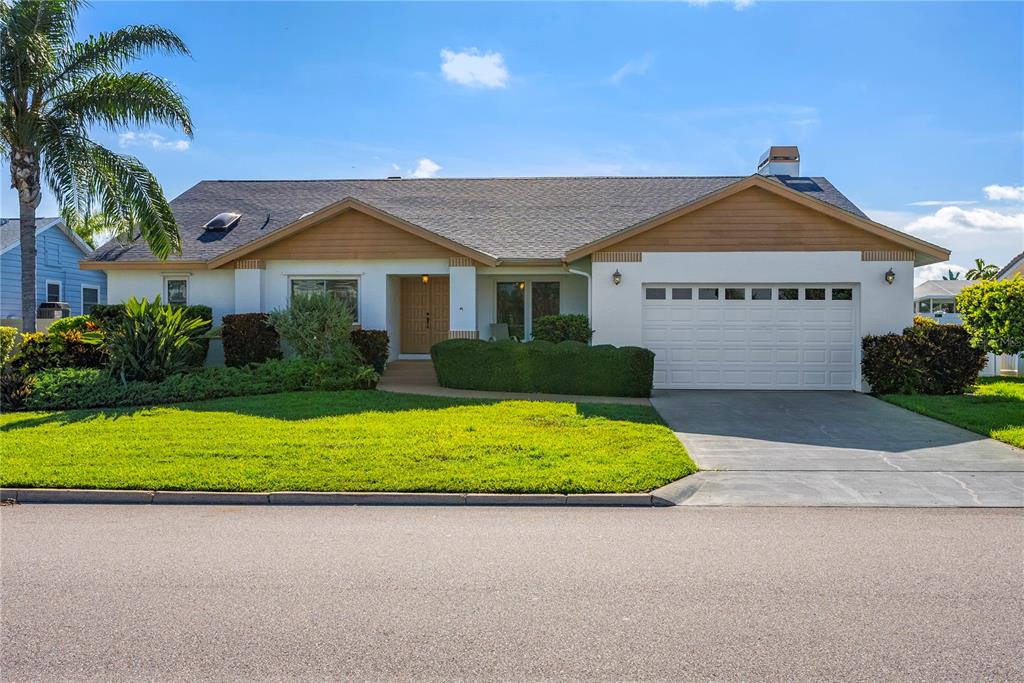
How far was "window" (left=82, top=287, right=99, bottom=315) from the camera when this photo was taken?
98.3ft

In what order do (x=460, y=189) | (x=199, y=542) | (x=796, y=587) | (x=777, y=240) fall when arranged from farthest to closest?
(x=460, y=189) → (x=777, y=240) → (x=199, y=542) → (x=796, y=587)

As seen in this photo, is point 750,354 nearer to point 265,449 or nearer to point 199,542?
point 265,449

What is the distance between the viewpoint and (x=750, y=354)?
1627cm

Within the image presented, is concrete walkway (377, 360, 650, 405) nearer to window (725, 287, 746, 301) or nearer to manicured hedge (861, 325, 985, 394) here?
window (725, 287, 746, 301)

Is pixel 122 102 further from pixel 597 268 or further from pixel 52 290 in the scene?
pixel 52 290

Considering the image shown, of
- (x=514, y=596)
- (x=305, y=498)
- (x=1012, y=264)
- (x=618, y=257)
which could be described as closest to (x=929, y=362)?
(x=618, y=257)

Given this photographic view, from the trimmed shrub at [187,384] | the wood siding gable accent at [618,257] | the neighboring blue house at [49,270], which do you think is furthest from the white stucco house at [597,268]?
the neighboring blue house at [49,270]

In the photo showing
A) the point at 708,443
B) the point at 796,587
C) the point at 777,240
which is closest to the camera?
the point at 796,587

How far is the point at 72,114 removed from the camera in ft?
52.7

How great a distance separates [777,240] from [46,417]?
45.8 feet

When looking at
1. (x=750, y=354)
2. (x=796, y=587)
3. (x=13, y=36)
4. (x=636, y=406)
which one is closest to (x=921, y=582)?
(x=796, y=587)

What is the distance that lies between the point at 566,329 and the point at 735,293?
3.72 meters

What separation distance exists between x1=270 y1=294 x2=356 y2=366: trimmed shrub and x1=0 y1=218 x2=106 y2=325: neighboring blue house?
1320 cm

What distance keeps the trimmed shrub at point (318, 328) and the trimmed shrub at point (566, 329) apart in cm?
420
